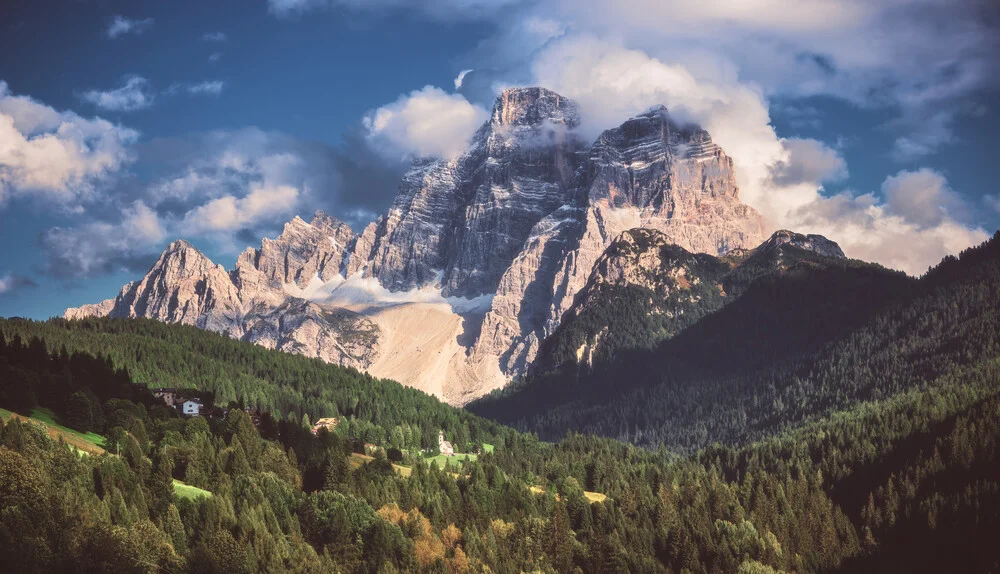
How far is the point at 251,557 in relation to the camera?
384 feet

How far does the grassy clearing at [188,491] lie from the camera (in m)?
128

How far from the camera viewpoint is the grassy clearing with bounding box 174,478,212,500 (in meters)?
128

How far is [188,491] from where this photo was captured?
131 meters

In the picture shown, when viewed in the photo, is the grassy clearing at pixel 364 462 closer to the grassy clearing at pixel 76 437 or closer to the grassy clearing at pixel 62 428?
the grassy clearing at pixel 62 428

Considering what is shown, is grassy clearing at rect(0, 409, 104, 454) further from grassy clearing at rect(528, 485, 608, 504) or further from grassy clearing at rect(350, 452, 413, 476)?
grassy clearing at rect(528, 485, 608, 504)

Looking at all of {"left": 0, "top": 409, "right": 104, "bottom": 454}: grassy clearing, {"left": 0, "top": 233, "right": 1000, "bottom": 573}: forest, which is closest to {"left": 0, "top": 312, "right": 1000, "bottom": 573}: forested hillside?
{"left": 0, "top": 233, "right": 1000, "bottom": 573}: forest

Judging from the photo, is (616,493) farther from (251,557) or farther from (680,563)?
(251,557)

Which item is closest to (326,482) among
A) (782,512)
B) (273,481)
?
(273,481)

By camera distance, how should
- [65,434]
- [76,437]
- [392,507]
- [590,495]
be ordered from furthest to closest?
1. [590,495]
2. [392,507]
3. [76,437]
4. [65,434]

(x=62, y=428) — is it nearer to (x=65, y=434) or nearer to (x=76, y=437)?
(x=76, y=437)

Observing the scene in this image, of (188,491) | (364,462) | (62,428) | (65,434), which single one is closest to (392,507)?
(364,462)

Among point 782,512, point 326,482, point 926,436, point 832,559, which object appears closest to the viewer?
point 326,482

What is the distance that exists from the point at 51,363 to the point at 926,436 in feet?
486

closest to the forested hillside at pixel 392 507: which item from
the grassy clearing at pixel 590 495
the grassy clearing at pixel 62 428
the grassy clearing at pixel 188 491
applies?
the grassy clearing at pixel 590 495
